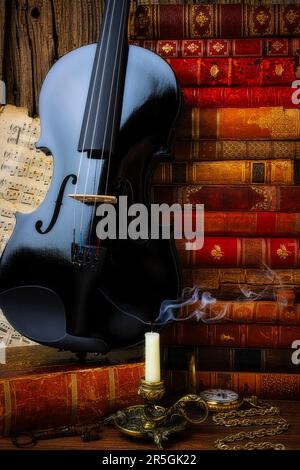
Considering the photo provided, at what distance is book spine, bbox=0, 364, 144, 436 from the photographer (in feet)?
3.15

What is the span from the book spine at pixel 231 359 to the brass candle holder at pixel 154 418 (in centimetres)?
18

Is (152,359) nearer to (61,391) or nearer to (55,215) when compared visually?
(61,391)

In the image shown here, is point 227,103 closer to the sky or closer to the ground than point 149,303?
closer to the sky

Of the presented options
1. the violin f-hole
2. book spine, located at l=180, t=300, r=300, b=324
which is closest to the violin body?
the violin f-hole

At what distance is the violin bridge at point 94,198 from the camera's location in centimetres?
102

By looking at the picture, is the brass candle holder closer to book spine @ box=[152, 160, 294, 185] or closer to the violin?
the violin

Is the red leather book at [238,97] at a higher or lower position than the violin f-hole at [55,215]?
higher

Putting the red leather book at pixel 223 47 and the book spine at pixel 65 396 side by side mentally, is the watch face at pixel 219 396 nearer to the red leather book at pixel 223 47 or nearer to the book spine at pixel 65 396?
the book spine at pixel 65 396

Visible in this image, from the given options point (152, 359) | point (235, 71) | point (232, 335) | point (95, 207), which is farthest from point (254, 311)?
point (235, 71)

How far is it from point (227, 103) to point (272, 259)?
0.41 meters

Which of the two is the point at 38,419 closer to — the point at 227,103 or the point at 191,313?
the point at 191,313

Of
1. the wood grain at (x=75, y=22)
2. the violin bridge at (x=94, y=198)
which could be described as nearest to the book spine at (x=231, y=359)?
the violin bridge at (x=94, y=198)
